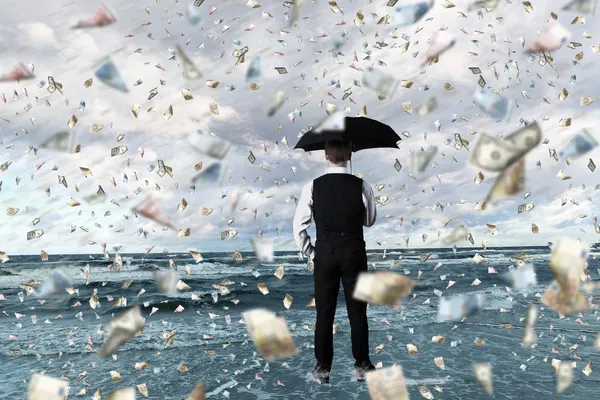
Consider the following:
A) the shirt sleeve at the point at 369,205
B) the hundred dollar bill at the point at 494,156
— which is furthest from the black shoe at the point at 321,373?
the hundred dollar bill at the point at 494,156

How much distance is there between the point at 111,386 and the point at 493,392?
4826 millimetres

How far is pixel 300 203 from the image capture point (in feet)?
15.4

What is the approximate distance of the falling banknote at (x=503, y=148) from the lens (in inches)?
147

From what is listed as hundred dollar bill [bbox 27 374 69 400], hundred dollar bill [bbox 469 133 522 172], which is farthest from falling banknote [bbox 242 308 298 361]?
hundred dollar bill [bbox 469 133 522 172]

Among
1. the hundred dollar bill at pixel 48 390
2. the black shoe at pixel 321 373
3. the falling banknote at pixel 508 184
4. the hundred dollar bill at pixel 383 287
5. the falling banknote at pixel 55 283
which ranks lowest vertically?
the black shoe at pixel 321 373

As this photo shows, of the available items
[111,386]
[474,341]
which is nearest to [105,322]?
[111,386]

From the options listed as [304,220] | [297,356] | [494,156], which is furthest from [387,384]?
[297,356]

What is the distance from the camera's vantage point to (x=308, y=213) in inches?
182

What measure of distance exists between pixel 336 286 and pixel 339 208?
0.78 metres

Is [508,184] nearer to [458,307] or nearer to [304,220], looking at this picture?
[458,307]

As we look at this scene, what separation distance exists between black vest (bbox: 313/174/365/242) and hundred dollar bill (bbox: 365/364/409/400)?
3.95 feet

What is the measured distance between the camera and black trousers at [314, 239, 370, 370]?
442 centimetres

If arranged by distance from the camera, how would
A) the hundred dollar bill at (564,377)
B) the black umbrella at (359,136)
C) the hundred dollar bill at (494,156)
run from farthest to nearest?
the hundred dollar bill at (564,377) < the black umbrella at (359,136) < the hundred dollar bill at (494,156)

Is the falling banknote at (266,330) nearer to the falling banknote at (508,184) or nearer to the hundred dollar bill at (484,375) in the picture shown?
the falling banknote at (508,184)
